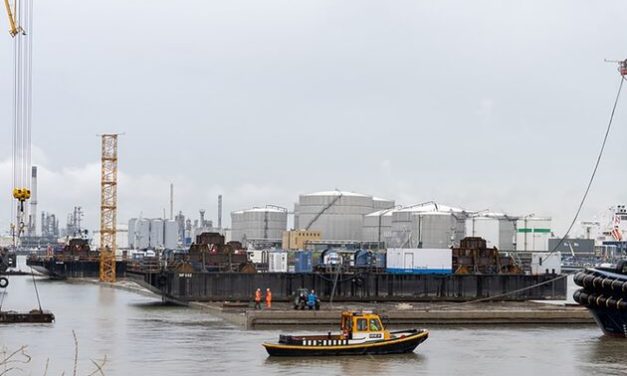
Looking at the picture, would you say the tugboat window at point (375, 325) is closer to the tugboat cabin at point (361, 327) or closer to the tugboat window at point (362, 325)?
the tugboat cabin at point (361, 327)

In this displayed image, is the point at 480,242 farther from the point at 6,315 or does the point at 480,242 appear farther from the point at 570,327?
the point at 6,315

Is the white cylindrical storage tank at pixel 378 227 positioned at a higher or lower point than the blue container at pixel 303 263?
higher

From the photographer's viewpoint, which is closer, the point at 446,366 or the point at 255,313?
the point at 446,366

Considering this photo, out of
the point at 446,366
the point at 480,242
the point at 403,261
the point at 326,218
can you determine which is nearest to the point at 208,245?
the point at 403,261

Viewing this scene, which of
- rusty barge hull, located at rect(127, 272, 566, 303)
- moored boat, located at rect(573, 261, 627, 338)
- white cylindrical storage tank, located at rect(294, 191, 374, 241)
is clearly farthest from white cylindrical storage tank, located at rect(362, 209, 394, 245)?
moored boat, located at rect(573, 261, 627, 338)

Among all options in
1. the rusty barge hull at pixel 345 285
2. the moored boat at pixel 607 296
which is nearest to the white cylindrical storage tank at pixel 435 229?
the rusty barge hull at pixel 345 285

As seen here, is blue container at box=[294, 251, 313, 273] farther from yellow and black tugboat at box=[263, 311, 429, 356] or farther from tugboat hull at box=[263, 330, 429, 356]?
tugboat hull at box=[263, 330, 429, 356]

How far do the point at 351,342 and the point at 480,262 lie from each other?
48.5 metres

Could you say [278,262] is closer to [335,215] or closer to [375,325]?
[335,215]

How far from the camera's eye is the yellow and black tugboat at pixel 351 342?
146 ft

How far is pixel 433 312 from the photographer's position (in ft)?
210

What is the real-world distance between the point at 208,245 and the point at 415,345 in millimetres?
44167

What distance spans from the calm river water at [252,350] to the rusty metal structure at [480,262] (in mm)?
26743

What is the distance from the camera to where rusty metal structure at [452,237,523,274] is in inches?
3583
